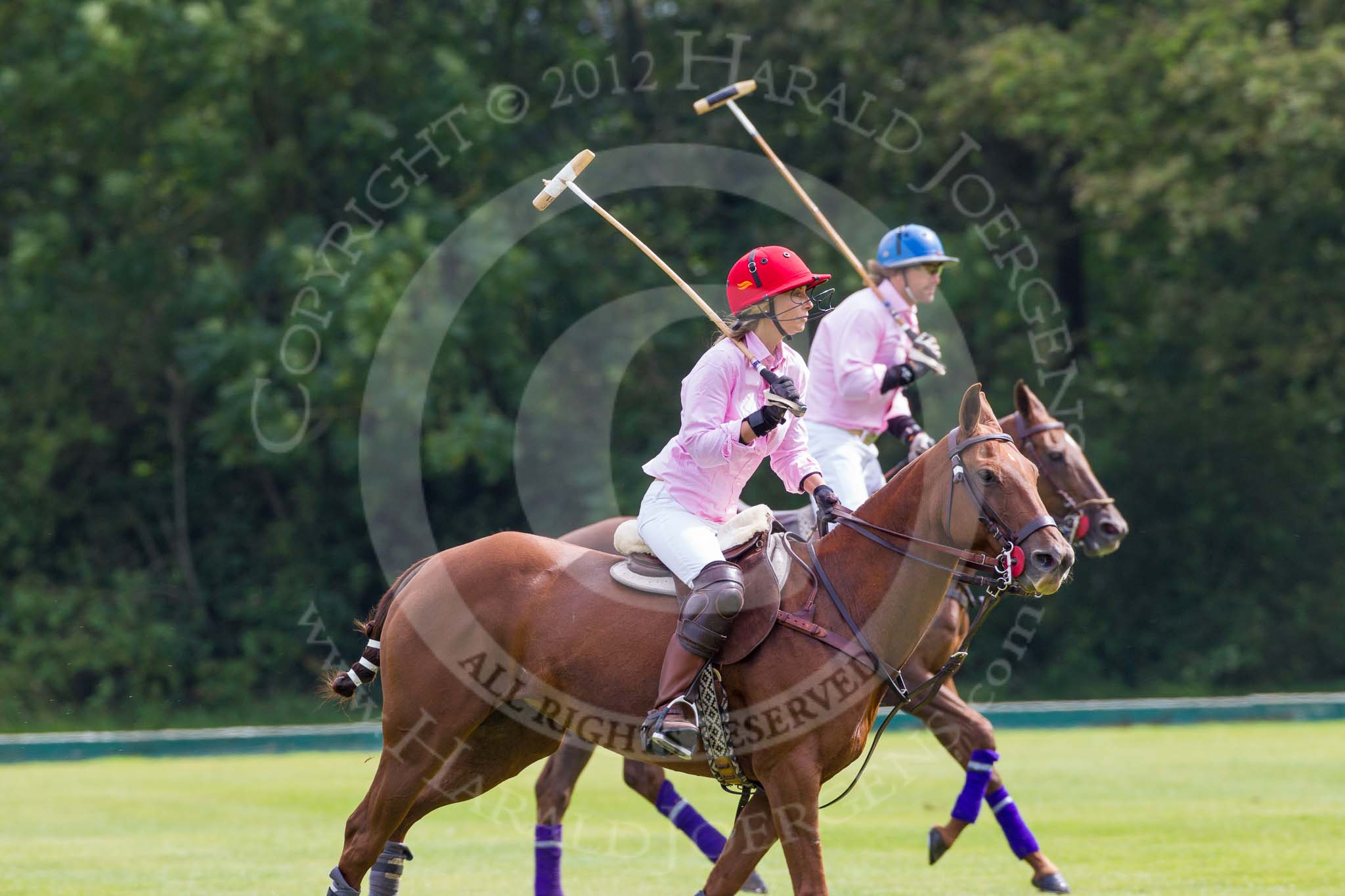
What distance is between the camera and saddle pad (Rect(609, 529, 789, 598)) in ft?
18.3

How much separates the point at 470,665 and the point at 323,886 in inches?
92.9

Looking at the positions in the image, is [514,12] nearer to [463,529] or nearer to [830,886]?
[463,529]

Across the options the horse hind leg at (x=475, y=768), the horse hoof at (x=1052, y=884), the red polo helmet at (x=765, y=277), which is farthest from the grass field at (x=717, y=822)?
the red polo helmet at (x=765, y=277)

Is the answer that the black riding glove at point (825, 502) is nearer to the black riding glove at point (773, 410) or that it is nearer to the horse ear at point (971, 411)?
the black riding glove at point (773, 410)

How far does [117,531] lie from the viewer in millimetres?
20516

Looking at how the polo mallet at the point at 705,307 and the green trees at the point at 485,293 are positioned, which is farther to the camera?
the green trees at the point at 485,293

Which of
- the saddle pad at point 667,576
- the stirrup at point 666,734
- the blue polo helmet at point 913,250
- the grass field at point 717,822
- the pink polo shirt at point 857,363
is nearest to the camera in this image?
the stirrup at point 666,734

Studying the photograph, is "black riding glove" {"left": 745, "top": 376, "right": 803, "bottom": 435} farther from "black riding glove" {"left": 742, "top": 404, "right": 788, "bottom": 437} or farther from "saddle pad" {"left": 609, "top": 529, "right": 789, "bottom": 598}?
"saddle pad" {"left": 609, "top": 529, "right": 789, "bottom": 598}

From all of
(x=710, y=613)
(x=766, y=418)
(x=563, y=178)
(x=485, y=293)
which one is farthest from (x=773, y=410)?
(x=485, y=293)

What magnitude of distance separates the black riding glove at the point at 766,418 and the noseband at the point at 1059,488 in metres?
2.82

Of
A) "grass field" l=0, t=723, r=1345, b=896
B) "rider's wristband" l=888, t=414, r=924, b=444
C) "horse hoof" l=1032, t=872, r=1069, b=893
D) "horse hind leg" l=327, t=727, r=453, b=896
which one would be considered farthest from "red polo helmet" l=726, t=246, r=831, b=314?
"horse hoof" l=1032, t=872, r=1069, b=893

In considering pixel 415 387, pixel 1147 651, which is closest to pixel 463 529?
pixel 415 387

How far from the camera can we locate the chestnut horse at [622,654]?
525 centimetres

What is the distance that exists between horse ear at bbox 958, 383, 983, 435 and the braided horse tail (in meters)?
2.12
